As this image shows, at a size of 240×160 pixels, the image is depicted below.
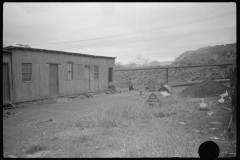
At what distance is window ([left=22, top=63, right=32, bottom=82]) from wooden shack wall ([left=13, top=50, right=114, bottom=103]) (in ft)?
0.67

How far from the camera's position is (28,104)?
11.4 meters

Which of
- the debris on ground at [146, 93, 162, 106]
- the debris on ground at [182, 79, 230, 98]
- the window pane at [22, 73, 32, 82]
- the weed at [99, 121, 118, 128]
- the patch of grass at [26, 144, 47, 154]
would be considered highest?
the window pane at [22, 73, 32, 82]

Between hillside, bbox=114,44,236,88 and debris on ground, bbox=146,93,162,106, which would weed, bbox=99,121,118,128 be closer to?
debris on ground, bbox=146,93,162,106

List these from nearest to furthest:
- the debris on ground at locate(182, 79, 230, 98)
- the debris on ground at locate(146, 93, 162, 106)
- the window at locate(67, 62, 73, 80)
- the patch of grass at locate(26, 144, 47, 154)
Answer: the patch of grass at locate(26, 144, 47, 154)
the debris on ground at locate(146, 93, 162, 106)
the debris on ground at locate(182, 79, 230, 98)
the window at locate(67, 62, 73, 80)

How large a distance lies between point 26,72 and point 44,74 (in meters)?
1.35

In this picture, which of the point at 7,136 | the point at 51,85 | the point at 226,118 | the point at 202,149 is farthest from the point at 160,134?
the point at 51,85

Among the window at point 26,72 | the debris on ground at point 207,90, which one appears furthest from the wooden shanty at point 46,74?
the debris on ground at point 207,90

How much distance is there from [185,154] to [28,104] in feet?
35.8

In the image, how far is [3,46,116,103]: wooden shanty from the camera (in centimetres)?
1065

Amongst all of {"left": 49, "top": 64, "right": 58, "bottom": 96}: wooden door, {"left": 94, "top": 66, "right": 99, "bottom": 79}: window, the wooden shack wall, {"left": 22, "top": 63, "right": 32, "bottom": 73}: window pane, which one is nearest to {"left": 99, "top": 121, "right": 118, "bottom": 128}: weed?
the wooden shack wall

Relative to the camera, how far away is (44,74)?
12734 mm

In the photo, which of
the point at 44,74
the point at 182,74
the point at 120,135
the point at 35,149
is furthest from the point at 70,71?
the point at 182,74

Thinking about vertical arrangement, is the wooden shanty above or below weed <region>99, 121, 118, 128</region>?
above

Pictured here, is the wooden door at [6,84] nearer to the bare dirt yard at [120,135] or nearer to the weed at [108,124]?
the bare dirt yard at [120,135]
